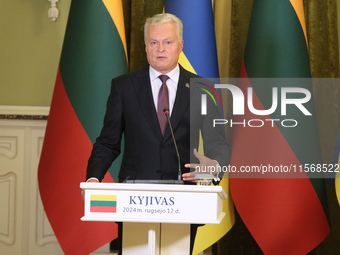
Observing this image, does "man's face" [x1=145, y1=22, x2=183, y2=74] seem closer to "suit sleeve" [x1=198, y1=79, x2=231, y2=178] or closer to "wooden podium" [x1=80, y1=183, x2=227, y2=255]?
"suit sleeve" [x1=198, y1=79, x2=231, y2=178]

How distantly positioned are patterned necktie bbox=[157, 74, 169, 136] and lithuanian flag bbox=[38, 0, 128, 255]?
2.99 ft

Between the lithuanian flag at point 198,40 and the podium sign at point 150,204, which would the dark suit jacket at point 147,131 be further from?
the lithuanian flag at point 198,40

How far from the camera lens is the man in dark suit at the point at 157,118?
188 centimetres

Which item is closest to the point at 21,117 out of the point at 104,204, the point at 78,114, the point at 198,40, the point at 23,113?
the point at 23,113

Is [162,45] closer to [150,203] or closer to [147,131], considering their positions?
[147,131]

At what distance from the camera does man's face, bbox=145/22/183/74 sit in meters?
1.92

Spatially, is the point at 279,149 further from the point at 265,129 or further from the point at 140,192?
the point at 140,192

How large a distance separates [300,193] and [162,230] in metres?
1.35

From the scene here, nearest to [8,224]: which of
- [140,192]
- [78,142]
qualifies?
[78,142]

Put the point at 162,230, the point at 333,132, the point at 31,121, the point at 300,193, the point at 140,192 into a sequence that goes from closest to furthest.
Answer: the point at 140,192 → the point at 162,230 → the point at 300,193 → the point at 333,132 → the point at 31,121

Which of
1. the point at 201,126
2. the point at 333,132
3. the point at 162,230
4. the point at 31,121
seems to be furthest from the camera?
the point at 31,121

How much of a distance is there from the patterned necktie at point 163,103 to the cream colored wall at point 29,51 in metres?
1.69

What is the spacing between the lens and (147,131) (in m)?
1.89

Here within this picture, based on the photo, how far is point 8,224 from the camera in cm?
333
